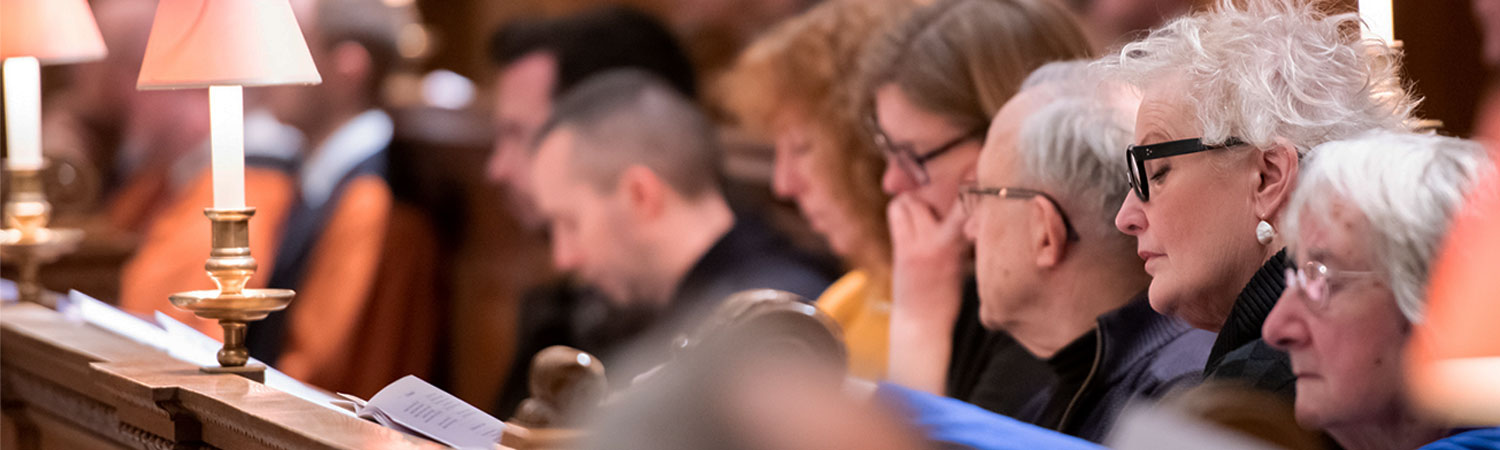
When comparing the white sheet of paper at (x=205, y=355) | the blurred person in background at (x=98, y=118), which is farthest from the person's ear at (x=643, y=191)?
the blurred person in background at (x=98, y=118)

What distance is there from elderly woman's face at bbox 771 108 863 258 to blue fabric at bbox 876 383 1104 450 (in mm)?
2142

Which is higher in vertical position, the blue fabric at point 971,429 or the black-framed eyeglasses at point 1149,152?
the black-framed eyeglasses at point 1149,152

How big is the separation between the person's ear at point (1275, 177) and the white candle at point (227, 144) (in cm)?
139

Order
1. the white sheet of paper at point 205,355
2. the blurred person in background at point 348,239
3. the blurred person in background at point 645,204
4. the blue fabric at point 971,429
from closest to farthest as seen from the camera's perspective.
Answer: the blue fabric at point 971,429, the white sheet of paper at point 205,355, the blurred person in background at point 645,204, the blurred person in background at point 348,239

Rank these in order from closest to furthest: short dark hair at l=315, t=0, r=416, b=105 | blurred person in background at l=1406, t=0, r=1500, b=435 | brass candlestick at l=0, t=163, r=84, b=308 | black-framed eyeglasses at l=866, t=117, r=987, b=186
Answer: blurred person in background at l=1406, t=0, r=1500, b=435
black-framed eyeglasses at l=866, t=117, r=987, b=186
brass candlestick at l=0, t=163, r=84, b=308
short dark hair at l=315, t=0, r=416, b=105

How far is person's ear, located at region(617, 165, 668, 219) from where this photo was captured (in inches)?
152

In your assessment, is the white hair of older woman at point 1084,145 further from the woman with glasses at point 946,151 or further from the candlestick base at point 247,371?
the candlestick base at point 247,371

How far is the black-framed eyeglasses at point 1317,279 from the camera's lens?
133 cm

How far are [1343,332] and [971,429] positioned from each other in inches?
15.5

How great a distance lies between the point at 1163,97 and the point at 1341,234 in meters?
0.50

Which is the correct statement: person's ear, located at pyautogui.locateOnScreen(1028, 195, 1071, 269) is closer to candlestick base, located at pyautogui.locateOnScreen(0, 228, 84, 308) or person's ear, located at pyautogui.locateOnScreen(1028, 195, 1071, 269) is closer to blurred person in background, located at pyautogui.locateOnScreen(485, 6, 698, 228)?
candlestick base, located at pyautogui.locateOnScreen(0, 228, 84, 308)

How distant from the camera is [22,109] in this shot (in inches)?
126

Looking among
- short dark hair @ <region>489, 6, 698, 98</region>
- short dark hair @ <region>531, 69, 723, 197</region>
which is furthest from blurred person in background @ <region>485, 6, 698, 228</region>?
short dark hair @ <region>531, 69, 723, 197</region>

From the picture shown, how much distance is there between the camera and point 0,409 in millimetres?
2879
